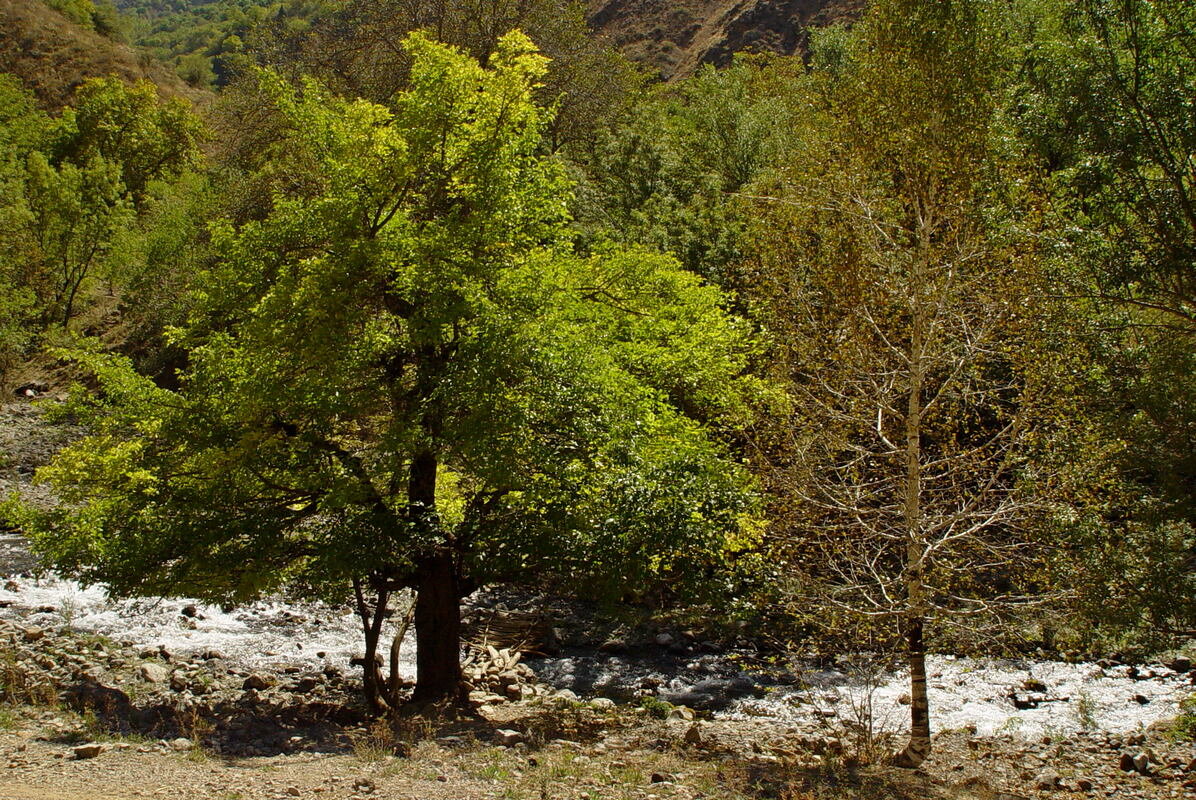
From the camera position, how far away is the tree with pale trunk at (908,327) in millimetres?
10500

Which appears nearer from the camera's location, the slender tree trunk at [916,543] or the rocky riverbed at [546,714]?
the rocky riverbed at [546,714]

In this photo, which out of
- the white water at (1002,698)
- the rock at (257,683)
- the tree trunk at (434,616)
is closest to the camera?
the tree trunk at (434,616)

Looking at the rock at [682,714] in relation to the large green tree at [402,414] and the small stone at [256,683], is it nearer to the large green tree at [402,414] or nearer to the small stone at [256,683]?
the large green tree at [402,414]

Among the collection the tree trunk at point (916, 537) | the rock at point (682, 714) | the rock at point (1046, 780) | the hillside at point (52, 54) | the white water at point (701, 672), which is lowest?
the rock at point (1046, 780)

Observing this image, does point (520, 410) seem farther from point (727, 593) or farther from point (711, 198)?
point (711, 198)

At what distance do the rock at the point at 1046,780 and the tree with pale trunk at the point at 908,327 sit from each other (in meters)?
1.37

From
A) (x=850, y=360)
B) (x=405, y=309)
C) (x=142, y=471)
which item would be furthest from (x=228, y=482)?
(x=850, y=360)

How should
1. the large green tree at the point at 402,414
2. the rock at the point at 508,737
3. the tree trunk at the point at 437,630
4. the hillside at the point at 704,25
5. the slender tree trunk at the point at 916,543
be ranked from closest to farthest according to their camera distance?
the slender tree trunk at the point at 916,543
the rock at the point at 508,737
the large green tree at the point at 402,414
the tree trunk at the point at 437,630
the hillside at the point at 704,25

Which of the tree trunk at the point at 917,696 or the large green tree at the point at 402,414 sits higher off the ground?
the large green tree at the point at 402,414

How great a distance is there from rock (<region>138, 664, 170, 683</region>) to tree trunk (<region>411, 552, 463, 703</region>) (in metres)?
4.27

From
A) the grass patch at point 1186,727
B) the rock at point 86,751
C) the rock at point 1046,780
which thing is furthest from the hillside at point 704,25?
the rock at point 86,751

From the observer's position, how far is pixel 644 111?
35031 mm

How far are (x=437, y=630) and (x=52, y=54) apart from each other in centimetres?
7894

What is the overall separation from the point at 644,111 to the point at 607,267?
22659mm
